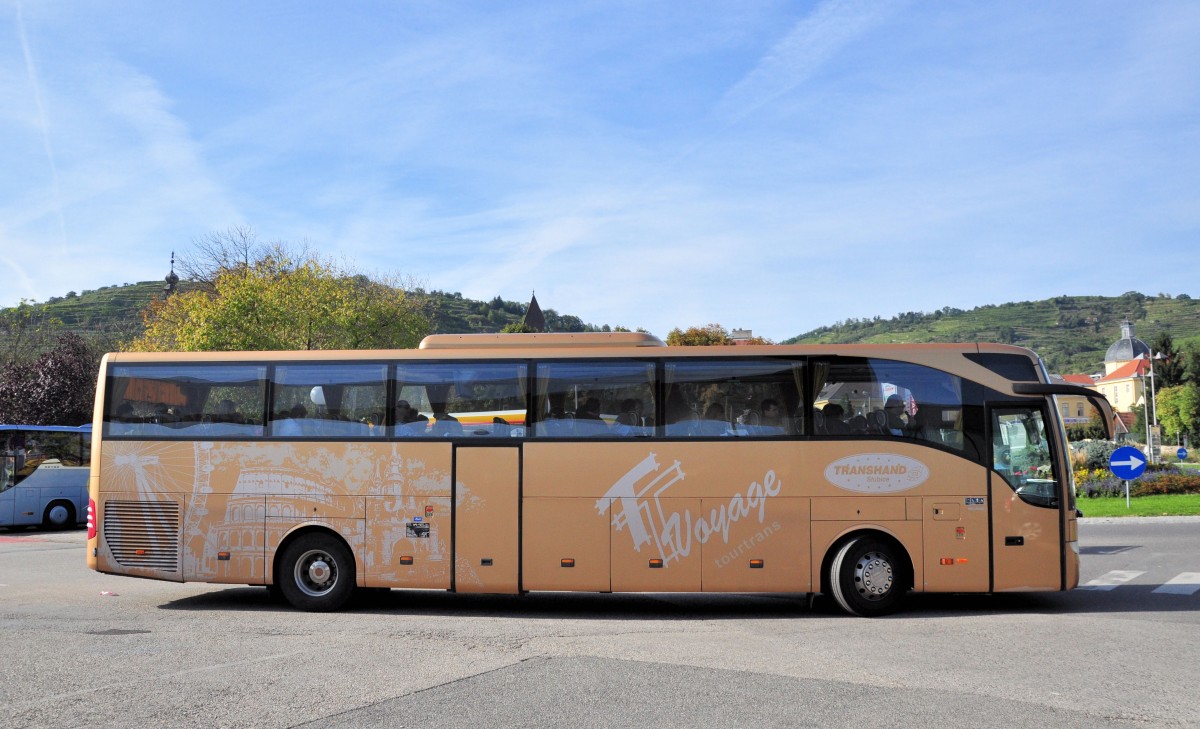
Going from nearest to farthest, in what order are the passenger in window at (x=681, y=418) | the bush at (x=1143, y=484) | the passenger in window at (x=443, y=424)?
the passenger in window at (x=681, y=418) < the passenger in window at (x=443, y=424) < the bush at (x=1143, y=484)

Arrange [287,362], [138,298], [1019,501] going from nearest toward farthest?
[1019,501] → [287,362] → [138,298]

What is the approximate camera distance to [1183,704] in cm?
684

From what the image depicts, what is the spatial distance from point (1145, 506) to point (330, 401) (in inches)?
930

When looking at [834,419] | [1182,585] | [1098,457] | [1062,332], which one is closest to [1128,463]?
[1182,585]

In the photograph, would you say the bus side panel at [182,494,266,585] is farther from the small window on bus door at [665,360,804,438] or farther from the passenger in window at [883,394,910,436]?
the passenger in window at [883,394,910,436]

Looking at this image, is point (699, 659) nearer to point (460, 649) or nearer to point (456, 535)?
point (460, 649)

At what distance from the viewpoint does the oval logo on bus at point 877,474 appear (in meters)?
11.2

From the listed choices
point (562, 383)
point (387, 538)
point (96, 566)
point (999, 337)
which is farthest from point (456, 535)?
point (999, 337)

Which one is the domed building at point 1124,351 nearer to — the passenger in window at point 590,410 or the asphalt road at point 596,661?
the asphalt road at point 596,661

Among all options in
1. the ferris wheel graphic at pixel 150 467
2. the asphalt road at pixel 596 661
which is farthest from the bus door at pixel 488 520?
the ferris wheel graphic at pixel 150 467

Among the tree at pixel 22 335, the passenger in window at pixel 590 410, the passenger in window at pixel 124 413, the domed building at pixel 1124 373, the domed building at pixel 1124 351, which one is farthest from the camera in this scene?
the domed building at pixel 1124 351

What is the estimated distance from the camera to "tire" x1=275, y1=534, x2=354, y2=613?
38.6 feet

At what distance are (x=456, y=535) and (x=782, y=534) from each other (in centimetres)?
392

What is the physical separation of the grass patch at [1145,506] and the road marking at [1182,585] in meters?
8.32
